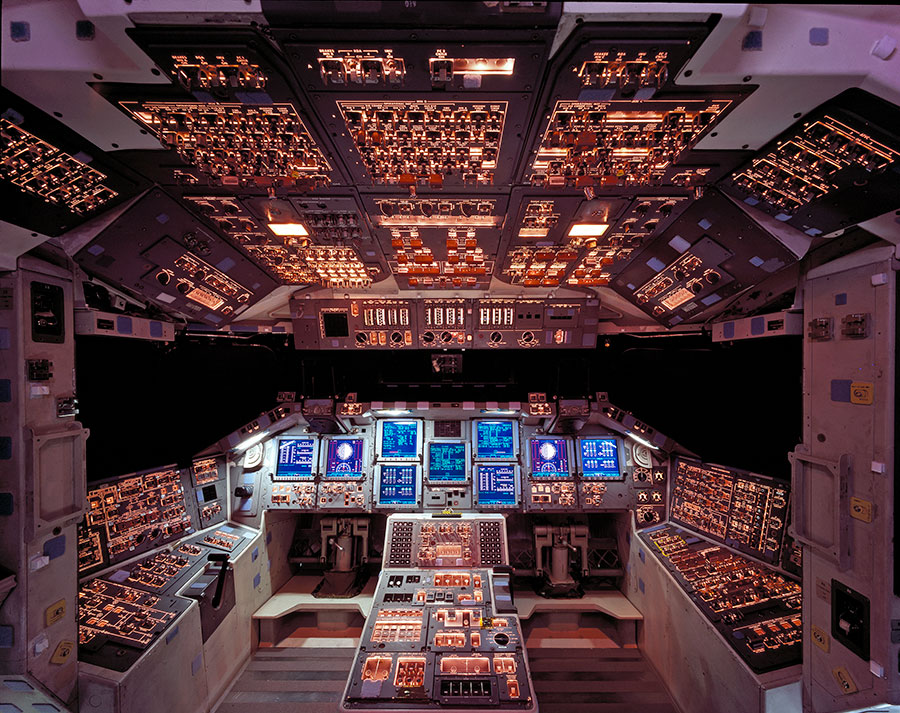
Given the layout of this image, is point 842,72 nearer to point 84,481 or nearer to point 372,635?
point 372,635

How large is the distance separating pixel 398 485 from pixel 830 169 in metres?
4.55

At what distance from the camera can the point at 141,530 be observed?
3.53 meters

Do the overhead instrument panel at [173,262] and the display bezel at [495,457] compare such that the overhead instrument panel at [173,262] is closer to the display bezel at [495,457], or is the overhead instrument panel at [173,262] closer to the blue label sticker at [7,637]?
the blue label sticker at [7,637]

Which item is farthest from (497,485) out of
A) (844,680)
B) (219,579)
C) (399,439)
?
(844,680)

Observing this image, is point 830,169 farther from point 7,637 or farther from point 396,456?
point 7,637

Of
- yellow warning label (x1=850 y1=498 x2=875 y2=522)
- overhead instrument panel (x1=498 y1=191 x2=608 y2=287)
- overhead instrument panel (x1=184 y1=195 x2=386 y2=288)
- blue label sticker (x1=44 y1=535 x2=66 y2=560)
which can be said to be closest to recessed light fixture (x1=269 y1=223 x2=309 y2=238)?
overhead instrument panel (x1=184 y1=195 x2=386 y2=288)

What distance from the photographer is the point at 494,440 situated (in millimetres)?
5125

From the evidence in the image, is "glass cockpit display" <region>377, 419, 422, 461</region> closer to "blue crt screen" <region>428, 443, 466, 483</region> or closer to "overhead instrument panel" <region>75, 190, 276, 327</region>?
"blue crt screen" <region>428, 443, 466, 483</region>

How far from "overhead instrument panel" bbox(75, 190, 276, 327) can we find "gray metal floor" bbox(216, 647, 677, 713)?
339 cm

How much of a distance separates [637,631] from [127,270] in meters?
5.52

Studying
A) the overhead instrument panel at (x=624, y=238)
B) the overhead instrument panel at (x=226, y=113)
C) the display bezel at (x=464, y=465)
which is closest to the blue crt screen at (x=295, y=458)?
the display bezel at (x=464, y=465)

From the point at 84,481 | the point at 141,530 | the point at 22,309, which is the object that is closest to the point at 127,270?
the point at 22,309

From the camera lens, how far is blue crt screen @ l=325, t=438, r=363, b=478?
4.95 m

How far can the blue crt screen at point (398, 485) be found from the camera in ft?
15.8
